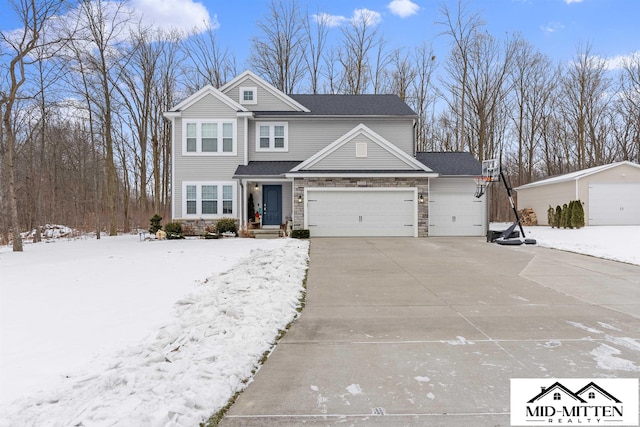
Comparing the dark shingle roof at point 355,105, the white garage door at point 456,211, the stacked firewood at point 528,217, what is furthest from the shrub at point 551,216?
the dark shingle roof at point 355,105

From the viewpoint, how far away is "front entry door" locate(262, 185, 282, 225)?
1733cm

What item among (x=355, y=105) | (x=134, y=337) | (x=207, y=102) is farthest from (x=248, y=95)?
(x=134, y=337)

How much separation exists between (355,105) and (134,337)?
17.2 metres

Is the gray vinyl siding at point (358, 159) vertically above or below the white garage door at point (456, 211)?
above

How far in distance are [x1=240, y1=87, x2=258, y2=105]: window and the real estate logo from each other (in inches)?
684

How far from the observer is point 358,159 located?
1606cm

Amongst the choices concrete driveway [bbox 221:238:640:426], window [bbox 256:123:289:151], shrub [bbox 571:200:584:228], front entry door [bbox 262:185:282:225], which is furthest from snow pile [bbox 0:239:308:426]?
shrub [bbox 571:200:584:228]

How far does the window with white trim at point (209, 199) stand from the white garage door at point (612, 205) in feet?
62.2

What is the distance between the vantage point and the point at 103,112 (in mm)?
18844

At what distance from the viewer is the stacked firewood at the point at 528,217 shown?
2373 cm

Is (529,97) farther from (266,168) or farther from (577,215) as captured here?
(266,168)

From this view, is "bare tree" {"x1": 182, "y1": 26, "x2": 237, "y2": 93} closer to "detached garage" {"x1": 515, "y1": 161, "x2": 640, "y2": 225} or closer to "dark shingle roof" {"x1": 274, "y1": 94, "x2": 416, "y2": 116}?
"dark shingle roof" {"x1": 274, "y1": 94, "x2": 416, "y2": 116}

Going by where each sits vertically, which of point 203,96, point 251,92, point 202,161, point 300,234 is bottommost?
point 300,234

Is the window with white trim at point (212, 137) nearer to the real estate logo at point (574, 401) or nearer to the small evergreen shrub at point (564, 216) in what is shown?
the real estate logo at point (574, 401)
